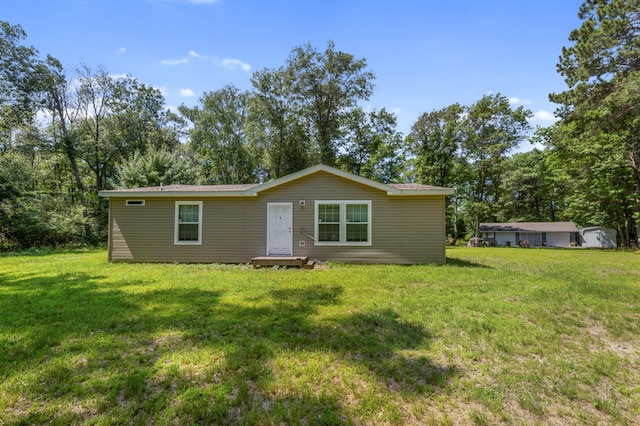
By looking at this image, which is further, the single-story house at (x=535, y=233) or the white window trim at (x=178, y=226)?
the single-story house at (x=535, y=233)

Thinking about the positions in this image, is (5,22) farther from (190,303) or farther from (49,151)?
(190,303)

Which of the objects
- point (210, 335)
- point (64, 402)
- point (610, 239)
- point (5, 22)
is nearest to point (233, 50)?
point (210, 335)

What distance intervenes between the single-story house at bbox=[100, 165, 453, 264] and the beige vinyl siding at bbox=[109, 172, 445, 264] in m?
0.03

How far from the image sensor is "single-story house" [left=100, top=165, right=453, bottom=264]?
9289 mm

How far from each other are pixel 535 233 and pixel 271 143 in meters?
29.7

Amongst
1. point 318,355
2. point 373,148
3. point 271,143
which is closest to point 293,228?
point 318,355

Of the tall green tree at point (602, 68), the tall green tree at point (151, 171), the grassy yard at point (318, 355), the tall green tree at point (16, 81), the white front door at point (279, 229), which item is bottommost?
the grassy yard at point (318, 355)

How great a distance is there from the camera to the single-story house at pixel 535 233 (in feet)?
99.0

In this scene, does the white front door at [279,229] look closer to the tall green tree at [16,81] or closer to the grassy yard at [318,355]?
the grassy yard at [318,355]

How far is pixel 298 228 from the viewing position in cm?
963

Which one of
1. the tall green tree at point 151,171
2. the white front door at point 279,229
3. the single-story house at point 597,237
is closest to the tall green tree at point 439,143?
the single-story house at point 597,237

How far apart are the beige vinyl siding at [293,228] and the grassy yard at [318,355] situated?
3.58 meters

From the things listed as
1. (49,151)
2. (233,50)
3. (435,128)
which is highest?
(435,128)

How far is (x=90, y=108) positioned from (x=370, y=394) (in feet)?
97.1
